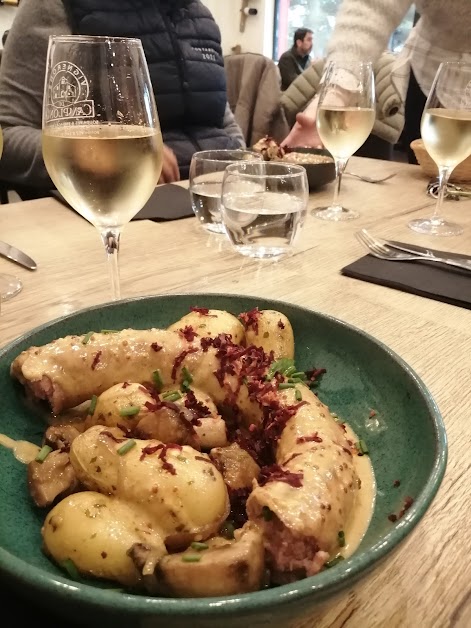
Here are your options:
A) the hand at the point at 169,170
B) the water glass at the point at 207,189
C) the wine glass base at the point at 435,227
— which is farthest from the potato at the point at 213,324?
the hand at the point at 169,170

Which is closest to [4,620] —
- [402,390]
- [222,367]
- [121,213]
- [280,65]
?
[222,367]

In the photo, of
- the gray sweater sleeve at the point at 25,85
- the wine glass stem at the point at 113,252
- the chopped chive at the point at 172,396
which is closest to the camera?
the chopped chive at the point at 172,396

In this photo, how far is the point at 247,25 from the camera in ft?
22.1

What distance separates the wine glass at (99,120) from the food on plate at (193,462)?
10.4 inches

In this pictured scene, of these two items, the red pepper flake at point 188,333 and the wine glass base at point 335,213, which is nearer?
the red pepper flake at point 188,333

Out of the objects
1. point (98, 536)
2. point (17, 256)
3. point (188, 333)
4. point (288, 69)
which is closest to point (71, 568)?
point (98, 536)

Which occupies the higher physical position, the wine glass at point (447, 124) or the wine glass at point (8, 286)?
the wine glass at point (447, 124)

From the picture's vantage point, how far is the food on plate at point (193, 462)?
38 centimetres

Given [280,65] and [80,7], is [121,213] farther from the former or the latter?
[280,65]

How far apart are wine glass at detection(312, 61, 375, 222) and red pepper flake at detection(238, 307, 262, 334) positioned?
2.80 ft

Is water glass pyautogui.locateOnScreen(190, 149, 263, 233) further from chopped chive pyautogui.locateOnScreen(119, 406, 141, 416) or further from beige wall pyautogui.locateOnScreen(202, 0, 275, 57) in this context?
beige wall pyautogui.locateOnScreen(202, 0, 275, 57)

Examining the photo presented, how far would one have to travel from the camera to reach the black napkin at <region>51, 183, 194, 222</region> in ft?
4.54

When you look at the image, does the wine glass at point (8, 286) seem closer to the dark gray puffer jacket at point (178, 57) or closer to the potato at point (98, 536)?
the potato at point (98, 536)

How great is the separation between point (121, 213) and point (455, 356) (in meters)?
0.50
